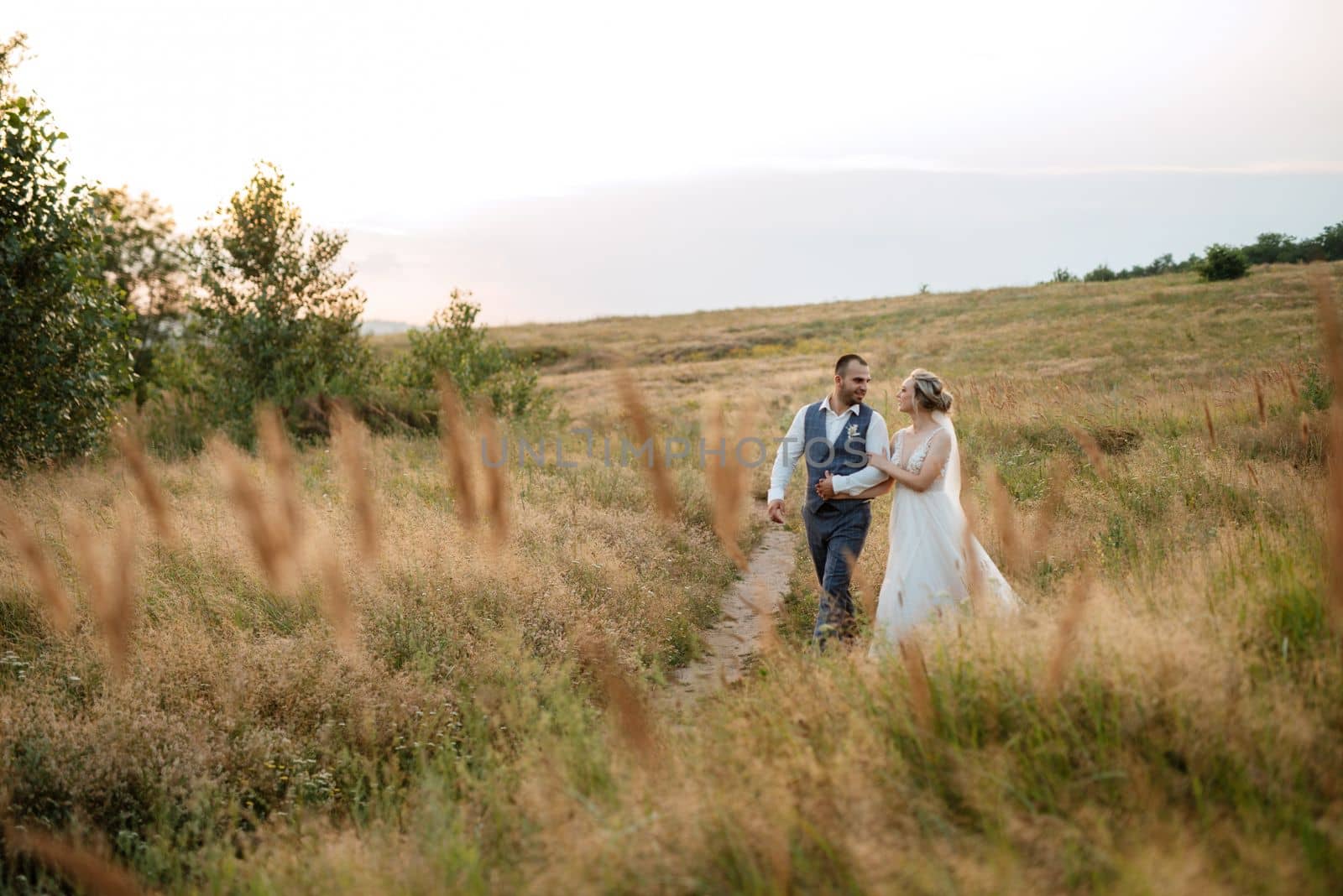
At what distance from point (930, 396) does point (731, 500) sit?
11.9 feet

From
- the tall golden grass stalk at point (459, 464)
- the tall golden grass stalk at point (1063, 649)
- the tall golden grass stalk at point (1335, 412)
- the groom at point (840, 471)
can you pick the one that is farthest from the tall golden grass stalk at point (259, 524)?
the tall golden grass stalk at point (1335, 412)

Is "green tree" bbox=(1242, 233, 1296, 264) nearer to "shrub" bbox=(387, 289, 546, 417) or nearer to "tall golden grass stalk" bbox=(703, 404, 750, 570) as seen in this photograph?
"shrub" bbox=(387, 289, 546, 417)

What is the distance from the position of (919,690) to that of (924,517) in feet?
9.21

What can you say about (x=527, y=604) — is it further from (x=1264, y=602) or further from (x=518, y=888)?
(x=1264, y=602)

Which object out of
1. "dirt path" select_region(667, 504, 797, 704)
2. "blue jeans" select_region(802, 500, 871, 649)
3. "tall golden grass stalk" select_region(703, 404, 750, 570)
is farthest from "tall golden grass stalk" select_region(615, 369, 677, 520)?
"blue jeans" select_region(802, 500, 871, 649)

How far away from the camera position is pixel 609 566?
27.3ft

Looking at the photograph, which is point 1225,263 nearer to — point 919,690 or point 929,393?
point 929,393

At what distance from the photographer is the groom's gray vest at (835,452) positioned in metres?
6.30

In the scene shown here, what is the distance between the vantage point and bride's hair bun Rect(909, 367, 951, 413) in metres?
6.07

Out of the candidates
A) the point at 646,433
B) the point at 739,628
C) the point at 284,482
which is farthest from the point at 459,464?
the point at 739,628

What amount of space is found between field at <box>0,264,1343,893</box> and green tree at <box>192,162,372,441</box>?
250 inches

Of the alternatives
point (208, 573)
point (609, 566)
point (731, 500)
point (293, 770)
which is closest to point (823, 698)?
point (731, 500)

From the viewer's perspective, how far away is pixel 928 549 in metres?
5.86

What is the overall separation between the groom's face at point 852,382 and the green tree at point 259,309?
557 inches
